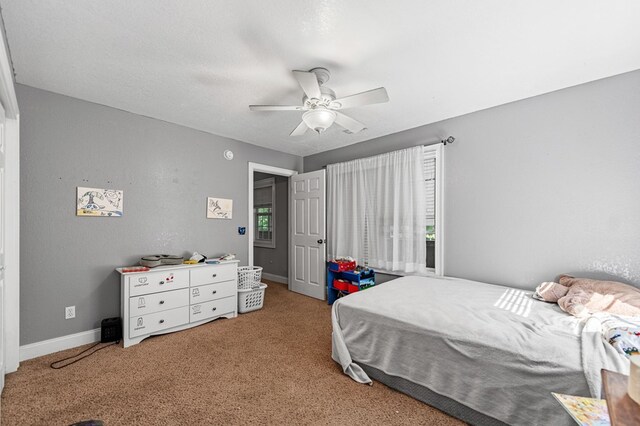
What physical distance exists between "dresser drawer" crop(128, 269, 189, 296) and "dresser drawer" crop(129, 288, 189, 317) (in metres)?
0.05

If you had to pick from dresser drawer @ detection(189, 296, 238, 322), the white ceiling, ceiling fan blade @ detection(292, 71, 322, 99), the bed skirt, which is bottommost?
the bed skirt

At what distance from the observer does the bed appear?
1.45 m

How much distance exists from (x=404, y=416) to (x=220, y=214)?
3203 mm

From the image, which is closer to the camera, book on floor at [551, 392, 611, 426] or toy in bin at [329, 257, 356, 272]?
book on floor at [551, 392, 611, 426]

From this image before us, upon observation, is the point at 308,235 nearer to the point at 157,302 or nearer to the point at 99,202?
the point at 157,302

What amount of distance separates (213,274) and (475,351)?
2.87 meters

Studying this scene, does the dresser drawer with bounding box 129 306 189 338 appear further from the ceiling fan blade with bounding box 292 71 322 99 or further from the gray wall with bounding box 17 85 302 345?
the ceiling fan blade with bounding box 292 71 322 99

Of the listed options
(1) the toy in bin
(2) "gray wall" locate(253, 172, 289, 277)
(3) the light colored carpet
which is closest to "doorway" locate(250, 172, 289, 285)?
(2) "gray wall" locate(253, 172, 289, 277)

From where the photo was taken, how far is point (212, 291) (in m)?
3.46

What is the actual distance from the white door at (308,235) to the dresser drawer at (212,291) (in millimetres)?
1337

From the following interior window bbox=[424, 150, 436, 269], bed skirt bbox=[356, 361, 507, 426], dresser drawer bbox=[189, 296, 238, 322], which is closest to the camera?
bed skirt bbox=[356, 361, 507, 426]

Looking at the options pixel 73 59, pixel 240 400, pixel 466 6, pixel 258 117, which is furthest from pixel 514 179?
pixel 73 59

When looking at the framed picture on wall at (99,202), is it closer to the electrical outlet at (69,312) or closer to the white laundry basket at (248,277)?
the electrical outlet at (69,312)

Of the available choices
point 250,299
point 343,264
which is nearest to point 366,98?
point 343,264
